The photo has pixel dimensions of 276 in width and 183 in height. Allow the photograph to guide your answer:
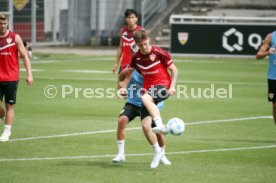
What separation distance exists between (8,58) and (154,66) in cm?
365

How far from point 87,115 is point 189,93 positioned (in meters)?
5.83

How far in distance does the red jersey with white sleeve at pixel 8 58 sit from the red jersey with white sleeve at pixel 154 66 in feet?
10.8

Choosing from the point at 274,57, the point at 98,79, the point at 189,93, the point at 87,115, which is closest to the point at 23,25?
the point at 98,79

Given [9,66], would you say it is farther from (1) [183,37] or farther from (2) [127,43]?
(1) [183,37]

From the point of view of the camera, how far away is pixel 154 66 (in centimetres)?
1172

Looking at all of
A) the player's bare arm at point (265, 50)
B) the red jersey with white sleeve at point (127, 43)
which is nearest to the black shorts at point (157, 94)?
the player's bare arm at point (265, 50)

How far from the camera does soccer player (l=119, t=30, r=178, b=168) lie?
11.5m

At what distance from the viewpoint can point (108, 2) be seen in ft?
153

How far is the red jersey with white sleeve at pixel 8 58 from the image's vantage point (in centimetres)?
1422

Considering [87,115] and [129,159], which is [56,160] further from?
[87,115]

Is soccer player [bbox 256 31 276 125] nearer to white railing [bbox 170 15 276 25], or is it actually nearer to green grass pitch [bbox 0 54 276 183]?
green grass pitch [bbox 0 54 276 183]

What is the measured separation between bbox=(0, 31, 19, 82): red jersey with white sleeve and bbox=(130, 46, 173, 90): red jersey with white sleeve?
3.29 metres

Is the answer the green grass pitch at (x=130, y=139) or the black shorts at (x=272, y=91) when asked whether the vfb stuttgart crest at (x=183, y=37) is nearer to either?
the green grass pitch at (x=130, y=139)

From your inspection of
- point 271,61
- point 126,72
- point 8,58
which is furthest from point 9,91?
point 271,61
